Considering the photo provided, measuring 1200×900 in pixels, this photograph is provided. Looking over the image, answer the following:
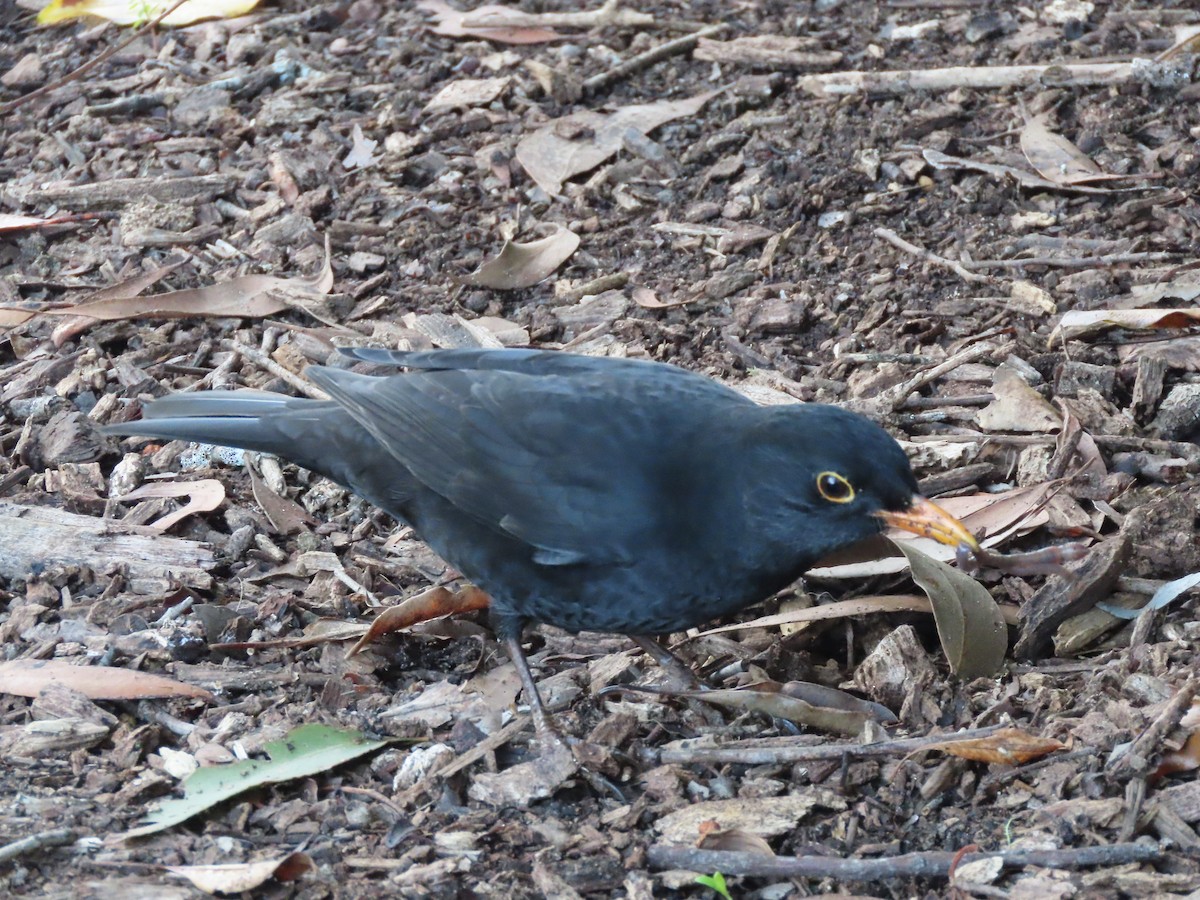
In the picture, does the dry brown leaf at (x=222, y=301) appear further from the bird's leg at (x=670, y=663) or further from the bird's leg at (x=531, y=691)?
the bird's leg at (x=670, y=663)

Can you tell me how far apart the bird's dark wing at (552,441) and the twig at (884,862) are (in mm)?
1074

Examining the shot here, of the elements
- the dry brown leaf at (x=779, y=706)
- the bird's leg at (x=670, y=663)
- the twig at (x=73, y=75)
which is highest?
the twig at (x=73, y=75)

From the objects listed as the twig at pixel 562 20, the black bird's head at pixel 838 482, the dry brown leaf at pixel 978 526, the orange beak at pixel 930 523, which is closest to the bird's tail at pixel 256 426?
the black bird's head at pixel 838 482

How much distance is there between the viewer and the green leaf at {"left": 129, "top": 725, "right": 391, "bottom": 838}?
149 inches

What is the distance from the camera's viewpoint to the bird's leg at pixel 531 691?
13.8ft

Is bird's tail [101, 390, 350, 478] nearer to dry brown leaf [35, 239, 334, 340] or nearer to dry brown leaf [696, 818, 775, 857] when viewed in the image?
dry brown leaf [35, 239, 334, 340]

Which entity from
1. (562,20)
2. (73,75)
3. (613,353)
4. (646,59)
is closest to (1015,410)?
(613,353)

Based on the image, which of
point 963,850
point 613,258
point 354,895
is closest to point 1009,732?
point 963,850

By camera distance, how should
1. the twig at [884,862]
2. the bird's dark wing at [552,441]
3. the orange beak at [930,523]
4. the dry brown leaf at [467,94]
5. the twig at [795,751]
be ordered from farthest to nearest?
the dry brown leaf at [467,94]
the bird's dark wing at [552,441]
the orange beak at [930,523]
the twig at [795,751]
the twig at [884,862]

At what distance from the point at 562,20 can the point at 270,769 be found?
16.9 feet

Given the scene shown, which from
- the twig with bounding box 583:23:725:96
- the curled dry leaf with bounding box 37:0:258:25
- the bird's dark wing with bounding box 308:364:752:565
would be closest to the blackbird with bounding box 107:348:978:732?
the bird's dark wing with bounding box 308:364:752:565

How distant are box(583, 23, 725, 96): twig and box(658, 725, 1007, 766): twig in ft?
14.0

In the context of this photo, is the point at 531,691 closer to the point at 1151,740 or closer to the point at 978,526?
the point at 978,526

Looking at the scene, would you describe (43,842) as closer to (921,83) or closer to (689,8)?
(921,83)
